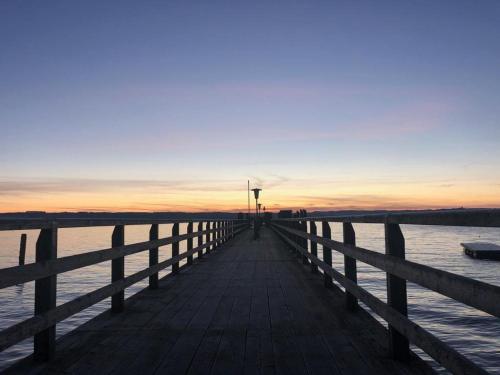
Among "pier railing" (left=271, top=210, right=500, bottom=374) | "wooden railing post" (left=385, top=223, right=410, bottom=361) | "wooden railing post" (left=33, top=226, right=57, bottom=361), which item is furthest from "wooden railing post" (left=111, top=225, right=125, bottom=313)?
"wooden railing post" (left=385, top=223, right=410, bottom=361)

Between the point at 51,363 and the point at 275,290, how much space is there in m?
4.66

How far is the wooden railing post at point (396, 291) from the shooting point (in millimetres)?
4035

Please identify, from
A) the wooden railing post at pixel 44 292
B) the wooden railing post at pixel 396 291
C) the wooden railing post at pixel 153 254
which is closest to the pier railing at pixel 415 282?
the wooden railing post at pixel 396 291

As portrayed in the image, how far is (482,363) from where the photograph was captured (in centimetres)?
920

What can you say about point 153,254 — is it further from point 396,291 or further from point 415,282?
point 415,282

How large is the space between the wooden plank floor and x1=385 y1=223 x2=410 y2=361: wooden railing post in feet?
0.43

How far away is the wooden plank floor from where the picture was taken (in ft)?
13.3

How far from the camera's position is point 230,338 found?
16.5 ft

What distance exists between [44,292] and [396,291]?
10.6ft

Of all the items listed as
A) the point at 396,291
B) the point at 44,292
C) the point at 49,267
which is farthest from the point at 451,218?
the point at 44,292

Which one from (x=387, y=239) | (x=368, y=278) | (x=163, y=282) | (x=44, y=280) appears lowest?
(x=368, y=278)

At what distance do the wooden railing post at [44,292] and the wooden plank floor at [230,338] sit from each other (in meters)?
0.15

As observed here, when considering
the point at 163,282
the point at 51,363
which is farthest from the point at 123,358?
the point at 163,282

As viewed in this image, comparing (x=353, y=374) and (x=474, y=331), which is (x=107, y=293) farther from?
(x=474, y=331)
